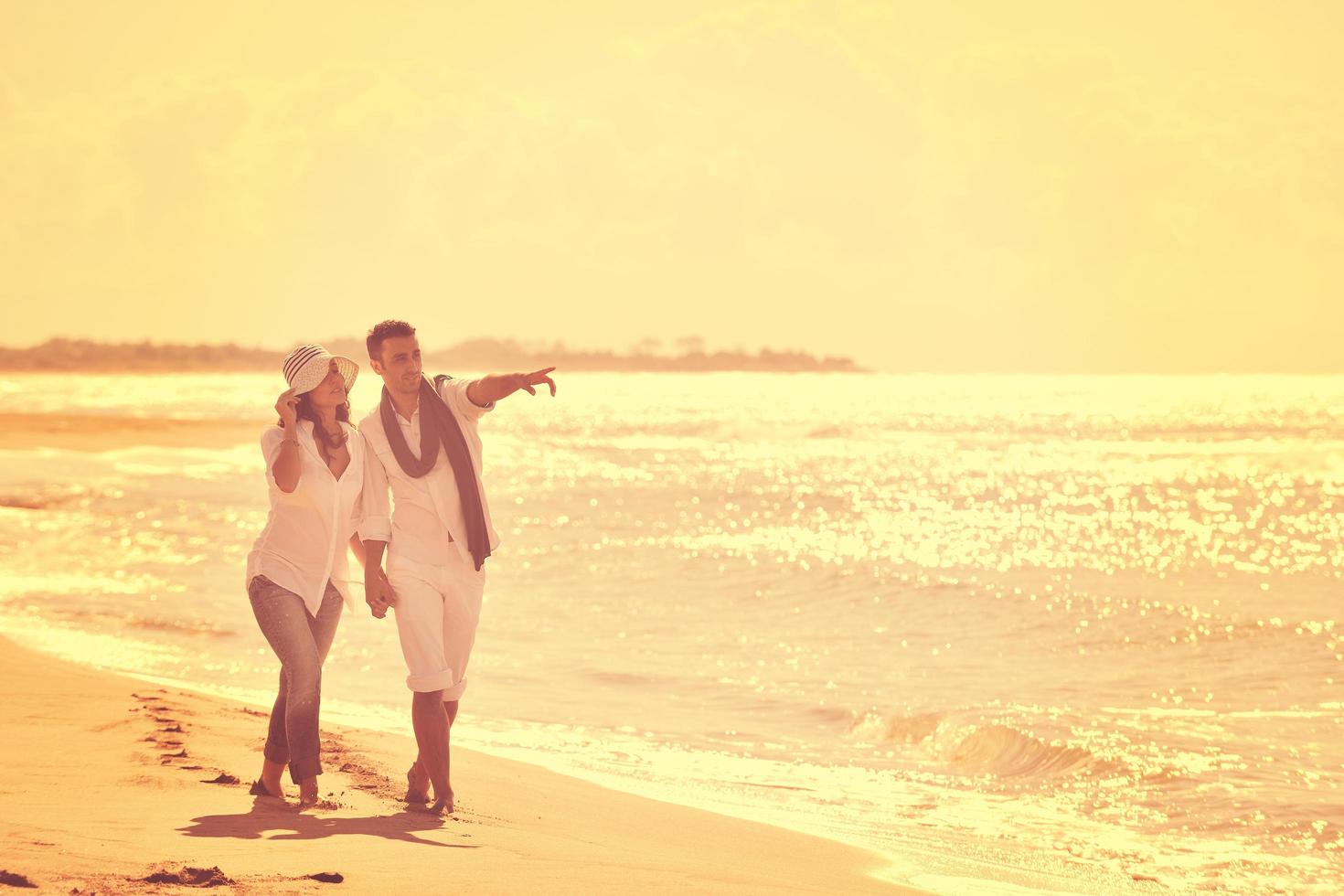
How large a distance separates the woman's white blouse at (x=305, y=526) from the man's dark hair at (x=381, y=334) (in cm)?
38

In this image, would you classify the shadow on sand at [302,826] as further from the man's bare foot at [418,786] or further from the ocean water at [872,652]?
the ocean water at [872,652]

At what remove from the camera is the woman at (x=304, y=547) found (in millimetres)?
5371

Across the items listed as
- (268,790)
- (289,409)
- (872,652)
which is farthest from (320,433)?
(872,652)

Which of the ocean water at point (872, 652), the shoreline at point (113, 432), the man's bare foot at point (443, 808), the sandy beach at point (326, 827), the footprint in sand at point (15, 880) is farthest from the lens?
the shoreline at point (113, 432)

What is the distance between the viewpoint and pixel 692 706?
32.0ft

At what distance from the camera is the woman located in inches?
211

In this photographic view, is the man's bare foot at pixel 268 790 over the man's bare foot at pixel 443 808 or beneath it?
over

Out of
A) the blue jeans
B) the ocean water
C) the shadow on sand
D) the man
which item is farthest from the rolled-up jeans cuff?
the ocean water

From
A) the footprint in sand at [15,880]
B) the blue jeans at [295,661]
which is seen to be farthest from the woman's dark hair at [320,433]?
the footprint in sand at [15,880]

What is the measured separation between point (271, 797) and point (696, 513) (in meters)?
19.7

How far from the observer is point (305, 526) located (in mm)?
5477

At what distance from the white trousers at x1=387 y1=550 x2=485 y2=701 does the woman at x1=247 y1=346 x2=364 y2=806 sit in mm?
233

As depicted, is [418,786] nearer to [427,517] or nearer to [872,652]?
[427,517]

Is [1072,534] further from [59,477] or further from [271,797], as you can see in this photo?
[271,797]
